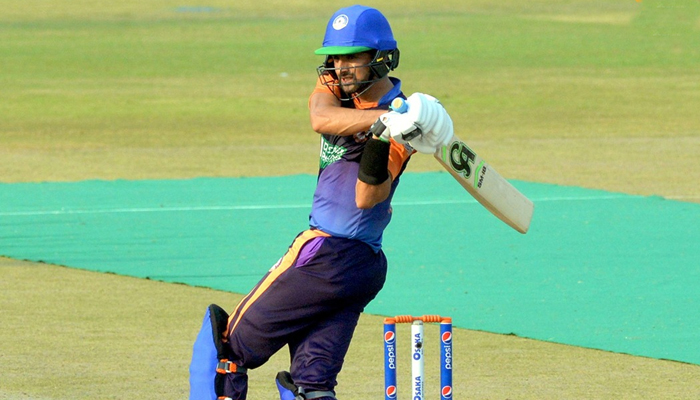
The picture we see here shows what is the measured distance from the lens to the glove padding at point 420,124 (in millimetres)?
4965

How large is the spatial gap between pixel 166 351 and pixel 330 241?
318 cm

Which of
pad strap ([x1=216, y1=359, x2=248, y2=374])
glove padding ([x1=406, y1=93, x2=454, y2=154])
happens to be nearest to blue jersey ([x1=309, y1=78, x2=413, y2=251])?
glove padding ([x1=406, y1=93, x2=454, y2=154])

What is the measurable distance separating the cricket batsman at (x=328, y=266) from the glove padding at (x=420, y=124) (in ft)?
0.82

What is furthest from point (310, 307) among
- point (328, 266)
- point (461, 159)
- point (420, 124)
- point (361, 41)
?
point (361, 41)

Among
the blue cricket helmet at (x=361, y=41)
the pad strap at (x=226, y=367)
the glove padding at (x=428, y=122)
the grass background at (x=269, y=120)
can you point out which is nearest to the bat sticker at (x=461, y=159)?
the glove padding at (x=428, y=122)

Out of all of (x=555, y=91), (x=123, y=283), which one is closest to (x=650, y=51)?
(x=555, y=91)

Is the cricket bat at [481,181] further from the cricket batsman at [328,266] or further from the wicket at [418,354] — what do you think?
the wicket at [418,354]

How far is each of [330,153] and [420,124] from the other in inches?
26.1

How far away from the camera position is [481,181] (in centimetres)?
550

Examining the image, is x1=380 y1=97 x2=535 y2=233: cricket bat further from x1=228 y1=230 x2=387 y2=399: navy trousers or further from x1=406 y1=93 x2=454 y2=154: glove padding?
x1=228 y1=230 x2=387 y2=399: navy trousers

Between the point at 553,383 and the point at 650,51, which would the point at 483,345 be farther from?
the point at 650,51

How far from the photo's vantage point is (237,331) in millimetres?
5570

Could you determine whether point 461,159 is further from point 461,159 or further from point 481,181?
point 481,181

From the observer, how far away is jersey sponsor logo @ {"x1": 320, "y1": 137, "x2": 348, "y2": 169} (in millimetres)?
5500
